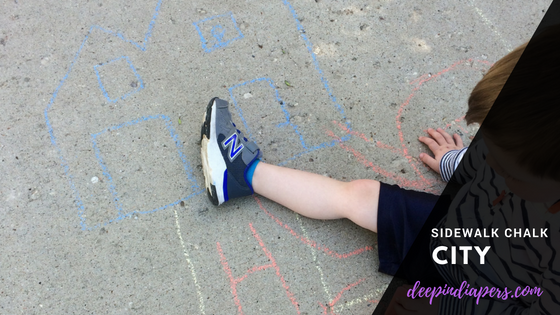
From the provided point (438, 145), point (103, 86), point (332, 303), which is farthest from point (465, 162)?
point (103, 86)

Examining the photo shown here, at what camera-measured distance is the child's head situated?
0.86m

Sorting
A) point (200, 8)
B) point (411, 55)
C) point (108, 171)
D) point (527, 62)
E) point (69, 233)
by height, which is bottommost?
point (69, 233)

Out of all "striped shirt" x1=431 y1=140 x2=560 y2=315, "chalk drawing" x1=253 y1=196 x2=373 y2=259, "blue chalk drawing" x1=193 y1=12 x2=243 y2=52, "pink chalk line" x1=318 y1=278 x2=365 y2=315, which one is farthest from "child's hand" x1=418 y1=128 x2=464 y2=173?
"blue chalk drawing" x1=193 y1=12 x2=243 y2=52

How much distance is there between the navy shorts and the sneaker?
1.55 ft

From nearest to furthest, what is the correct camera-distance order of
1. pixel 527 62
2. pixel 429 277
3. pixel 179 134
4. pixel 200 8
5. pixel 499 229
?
1. pixel 527 62
2. pixel 499 229
3. pixel 429 277
4. pixel 179 134
5. pixel 200 8

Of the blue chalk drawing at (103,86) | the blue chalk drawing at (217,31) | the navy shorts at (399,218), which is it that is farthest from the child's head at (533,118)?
the blue chalk drawing at (103,86)

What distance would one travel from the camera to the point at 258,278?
1434 millimetres

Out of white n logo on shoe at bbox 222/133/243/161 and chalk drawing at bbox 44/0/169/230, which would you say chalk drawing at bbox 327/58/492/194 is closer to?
white n logo on shoe at bbox 222/133/243/161

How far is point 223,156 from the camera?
149cm

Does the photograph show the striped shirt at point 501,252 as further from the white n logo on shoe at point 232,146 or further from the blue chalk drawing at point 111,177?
the blue chalk drawing at point 111,177

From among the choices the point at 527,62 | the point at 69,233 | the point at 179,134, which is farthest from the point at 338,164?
the point at 69,233

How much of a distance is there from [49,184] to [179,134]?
1.61 ft

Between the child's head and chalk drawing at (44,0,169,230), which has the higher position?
the child's head

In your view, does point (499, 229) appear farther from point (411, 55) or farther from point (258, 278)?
point (411, 55)
